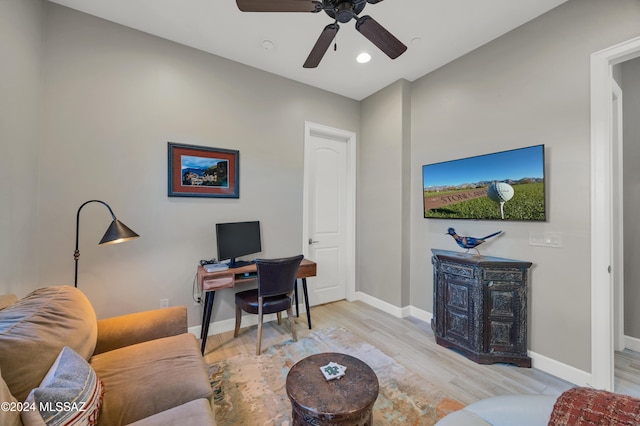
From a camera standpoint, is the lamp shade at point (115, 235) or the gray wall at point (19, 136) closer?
the gray wall at point (19, 136)

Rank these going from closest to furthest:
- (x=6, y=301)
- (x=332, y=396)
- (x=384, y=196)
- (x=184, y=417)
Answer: (x=184, y=417) → (x=332, y=396) → (x=6, y=301) → (x=384, y=196)

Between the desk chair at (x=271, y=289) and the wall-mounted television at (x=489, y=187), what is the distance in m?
1.77

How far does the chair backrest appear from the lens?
238cm

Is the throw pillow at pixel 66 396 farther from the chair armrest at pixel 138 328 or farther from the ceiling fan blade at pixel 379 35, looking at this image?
the ceiling fan blade at pixel 379 35

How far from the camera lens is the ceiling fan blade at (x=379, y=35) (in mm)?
1626

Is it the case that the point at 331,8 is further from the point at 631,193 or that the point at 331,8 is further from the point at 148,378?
the point at 631,193

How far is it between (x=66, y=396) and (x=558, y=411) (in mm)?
1772

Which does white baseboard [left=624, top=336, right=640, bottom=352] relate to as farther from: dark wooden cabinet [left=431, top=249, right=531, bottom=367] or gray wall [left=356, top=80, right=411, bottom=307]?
gray wall [left=356, top=80, right=411, bottom=307]

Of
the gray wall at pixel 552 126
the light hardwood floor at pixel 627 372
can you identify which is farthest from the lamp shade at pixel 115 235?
the light hardwood floor at pixel 627 372

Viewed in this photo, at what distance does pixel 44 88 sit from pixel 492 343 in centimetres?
440

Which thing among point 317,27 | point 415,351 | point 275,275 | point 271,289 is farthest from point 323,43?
point 415,351

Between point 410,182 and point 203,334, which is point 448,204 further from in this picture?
point 203,334

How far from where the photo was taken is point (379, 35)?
1745 mm

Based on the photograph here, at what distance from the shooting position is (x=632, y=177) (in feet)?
8.24
